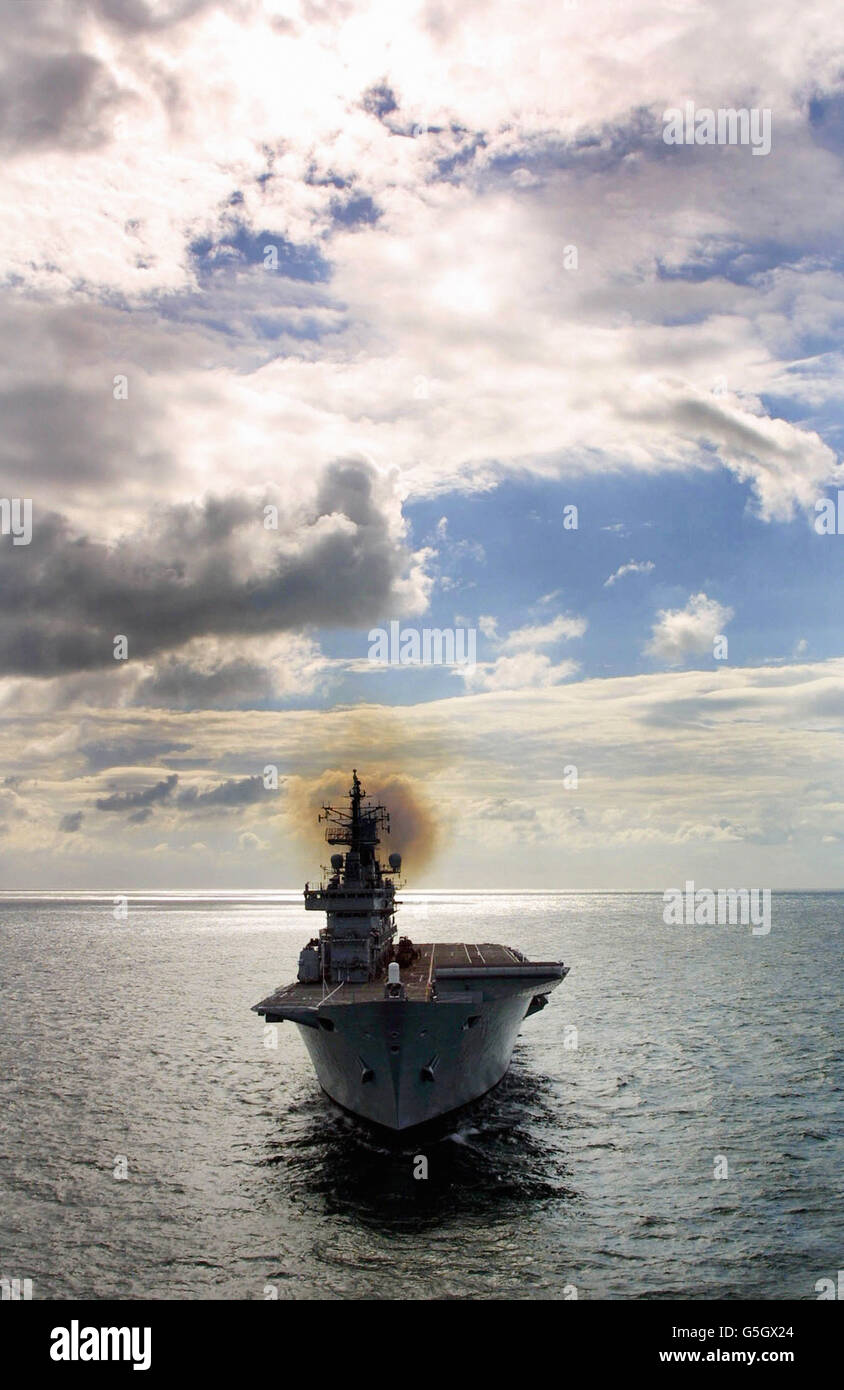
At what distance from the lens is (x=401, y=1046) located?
102 feet

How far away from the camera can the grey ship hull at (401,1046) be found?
31078 millimetres

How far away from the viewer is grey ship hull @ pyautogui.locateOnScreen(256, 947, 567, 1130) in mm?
31078

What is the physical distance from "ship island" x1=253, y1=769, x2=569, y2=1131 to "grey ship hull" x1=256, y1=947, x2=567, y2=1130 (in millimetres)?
50

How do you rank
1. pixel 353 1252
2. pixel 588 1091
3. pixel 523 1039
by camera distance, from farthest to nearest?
pixel 523 1039 → pixel 588 1091 → pixel 353 1252

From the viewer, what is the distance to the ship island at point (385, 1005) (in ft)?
103

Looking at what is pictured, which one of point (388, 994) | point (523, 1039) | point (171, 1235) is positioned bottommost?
point (523, 1039)

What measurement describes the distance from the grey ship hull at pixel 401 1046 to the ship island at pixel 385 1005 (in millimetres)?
50

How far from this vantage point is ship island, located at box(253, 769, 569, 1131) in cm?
3144

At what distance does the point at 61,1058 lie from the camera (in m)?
51.7

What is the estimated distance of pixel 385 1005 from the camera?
30.6 metres

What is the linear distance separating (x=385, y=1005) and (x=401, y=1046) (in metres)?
1.81
